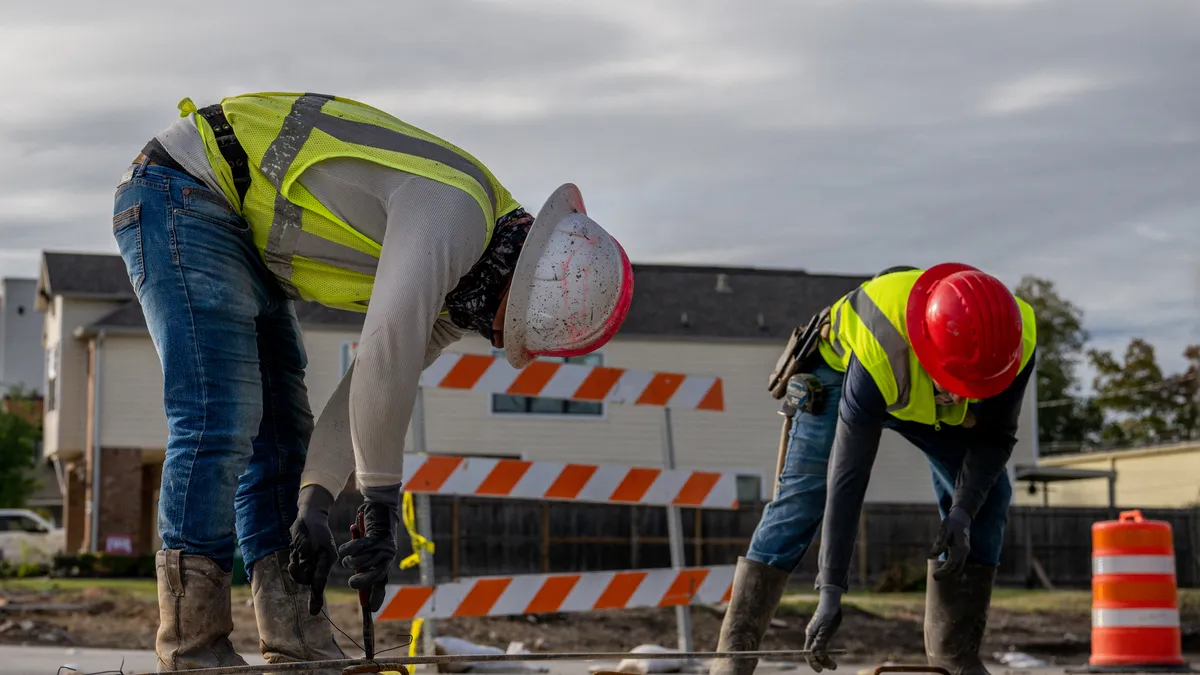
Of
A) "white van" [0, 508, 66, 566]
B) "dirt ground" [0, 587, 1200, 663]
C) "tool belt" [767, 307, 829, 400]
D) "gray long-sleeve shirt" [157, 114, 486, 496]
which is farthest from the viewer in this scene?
"white van" [0, 508, 66, 566]

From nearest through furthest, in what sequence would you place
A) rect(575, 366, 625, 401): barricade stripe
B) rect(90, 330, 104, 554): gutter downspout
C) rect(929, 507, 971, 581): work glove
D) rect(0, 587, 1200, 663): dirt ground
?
rect(929, 507, 971, 581): work glove
rect(575, 366, 625, 401): barricade stripe
rect(0, 587, 1200, 663): dirt ground
rect(90, 330, 104, 554): gutter downspout

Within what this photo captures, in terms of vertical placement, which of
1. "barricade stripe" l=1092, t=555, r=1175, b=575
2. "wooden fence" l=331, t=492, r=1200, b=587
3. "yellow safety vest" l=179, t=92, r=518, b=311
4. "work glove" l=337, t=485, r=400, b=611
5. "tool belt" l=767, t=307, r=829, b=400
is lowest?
"wooden fence" l=331, t=492, r=1200, b=587

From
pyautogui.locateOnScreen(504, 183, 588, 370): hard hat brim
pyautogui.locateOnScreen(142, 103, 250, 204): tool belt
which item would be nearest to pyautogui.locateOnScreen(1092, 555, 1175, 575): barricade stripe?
pyautogui.locateOnScreen(504, 183, 588, 370): hard hat brim

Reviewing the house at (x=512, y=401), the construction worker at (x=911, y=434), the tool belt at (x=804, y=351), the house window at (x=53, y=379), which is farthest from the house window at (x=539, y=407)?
the construction worker at (x=911, y=434)

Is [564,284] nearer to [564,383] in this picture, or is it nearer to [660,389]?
[564,383]

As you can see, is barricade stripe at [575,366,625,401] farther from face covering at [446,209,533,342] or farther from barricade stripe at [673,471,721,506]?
face covering at [446,209,533,342]

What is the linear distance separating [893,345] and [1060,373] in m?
63.6

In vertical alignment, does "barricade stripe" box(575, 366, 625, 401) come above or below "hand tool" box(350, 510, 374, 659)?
above

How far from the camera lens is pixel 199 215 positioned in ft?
13.4

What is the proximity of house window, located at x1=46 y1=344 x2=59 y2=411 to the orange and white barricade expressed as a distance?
92.6 feet

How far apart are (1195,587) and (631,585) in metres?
22.7

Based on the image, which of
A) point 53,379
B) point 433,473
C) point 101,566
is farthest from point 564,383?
point 53,379

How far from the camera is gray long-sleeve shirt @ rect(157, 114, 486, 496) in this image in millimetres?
3641

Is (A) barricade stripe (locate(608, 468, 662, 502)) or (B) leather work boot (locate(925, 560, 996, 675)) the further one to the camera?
(A) barricade stripe (locate(608, 468, 662, 502))
